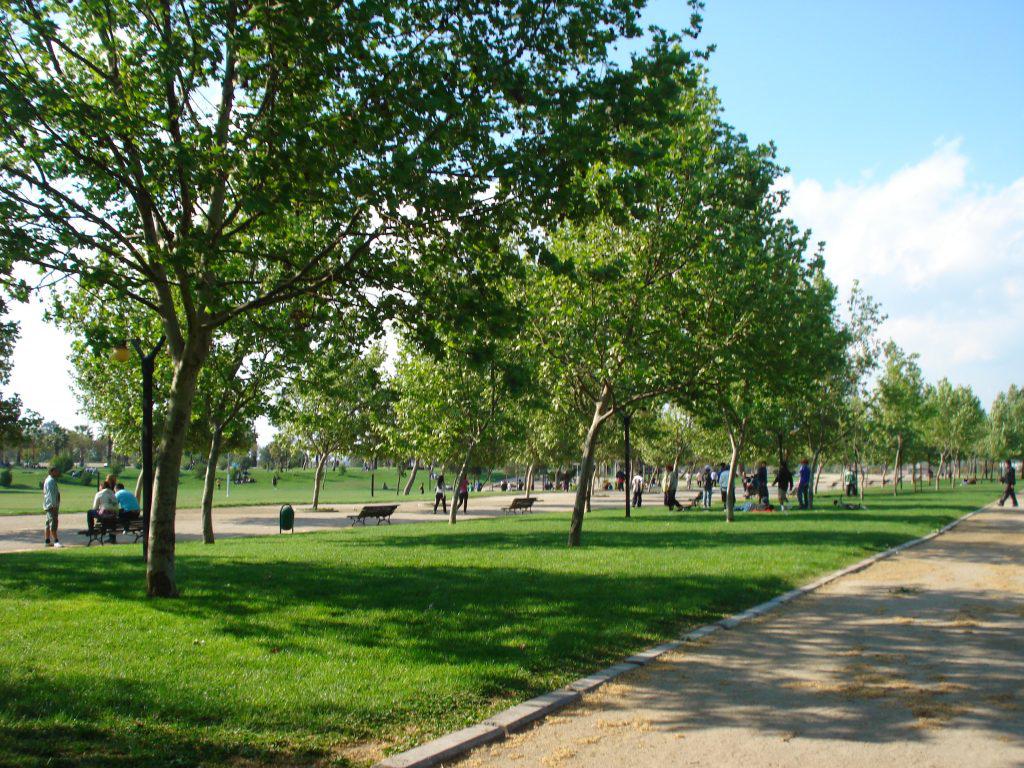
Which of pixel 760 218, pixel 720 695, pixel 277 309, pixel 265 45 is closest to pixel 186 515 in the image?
pixel 277 309

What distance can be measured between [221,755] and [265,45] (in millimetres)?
A: 7025

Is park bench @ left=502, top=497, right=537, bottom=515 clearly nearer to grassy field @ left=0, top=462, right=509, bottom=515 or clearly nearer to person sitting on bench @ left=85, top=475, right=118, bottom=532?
grassy field @ left=0, top=462, right=509, bottom=515

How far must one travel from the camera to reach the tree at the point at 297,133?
8.00m

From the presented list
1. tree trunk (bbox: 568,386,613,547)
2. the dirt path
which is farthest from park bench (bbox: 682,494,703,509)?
the dirt path

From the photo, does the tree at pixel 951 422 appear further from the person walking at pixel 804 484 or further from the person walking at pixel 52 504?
the person walking at pixel 52 504

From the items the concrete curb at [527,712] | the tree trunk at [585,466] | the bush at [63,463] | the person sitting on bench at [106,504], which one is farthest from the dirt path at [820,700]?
the bush at [63,463]

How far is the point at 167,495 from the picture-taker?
962 cm

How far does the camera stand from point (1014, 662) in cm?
706

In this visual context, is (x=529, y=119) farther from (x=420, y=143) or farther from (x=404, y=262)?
(x=404, y=262)

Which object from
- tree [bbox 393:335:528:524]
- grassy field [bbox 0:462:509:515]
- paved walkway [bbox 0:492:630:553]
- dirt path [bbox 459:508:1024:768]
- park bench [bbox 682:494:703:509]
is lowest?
grassy field [bbox 0:462:509:515]

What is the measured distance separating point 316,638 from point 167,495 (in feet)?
10.9

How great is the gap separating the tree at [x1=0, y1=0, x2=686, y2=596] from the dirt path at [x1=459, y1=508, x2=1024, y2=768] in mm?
4943

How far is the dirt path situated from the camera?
482 cm

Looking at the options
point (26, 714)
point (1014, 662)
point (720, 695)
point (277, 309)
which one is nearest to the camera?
point (26, 714)
